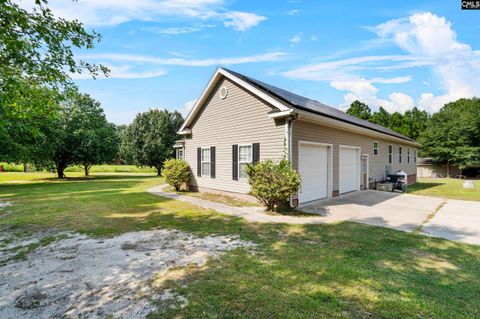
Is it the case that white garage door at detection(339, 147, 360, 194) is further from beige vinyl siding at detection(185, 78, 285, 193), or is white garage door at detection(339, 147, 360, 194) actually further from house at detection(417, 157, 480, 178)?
house at detection(417, 157, 480, 178)

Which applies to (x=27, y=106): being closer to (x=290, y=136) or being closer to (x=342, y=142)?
(x=290, y=136)

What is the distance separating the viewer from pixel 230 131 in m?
11.3

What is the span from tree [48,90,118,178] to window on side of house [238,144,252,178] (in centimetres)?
1962

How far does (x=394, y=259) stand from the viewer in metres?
4.42

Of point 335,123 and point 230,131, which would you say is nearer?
point 335,123

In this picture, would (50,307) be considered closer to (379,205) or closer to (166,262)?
(166,262)

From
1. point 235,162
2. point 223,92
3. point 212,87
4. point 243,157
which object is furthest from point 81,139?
point 243,157

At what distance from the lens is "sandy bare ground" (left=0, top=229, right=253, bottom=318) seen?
9.62 feet

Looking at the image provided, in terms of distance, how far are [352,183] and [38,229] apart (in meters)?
12.9

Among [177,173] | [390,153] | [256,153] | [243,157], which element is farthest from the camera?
[390,153]

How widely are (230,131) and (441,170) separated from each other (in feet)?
116

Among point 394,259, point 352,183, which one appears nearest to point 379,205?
point 352,183

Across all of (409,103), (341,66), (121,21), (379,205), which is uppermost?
(409,103)

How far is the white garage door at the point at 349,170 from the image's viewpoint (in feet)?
39.4
